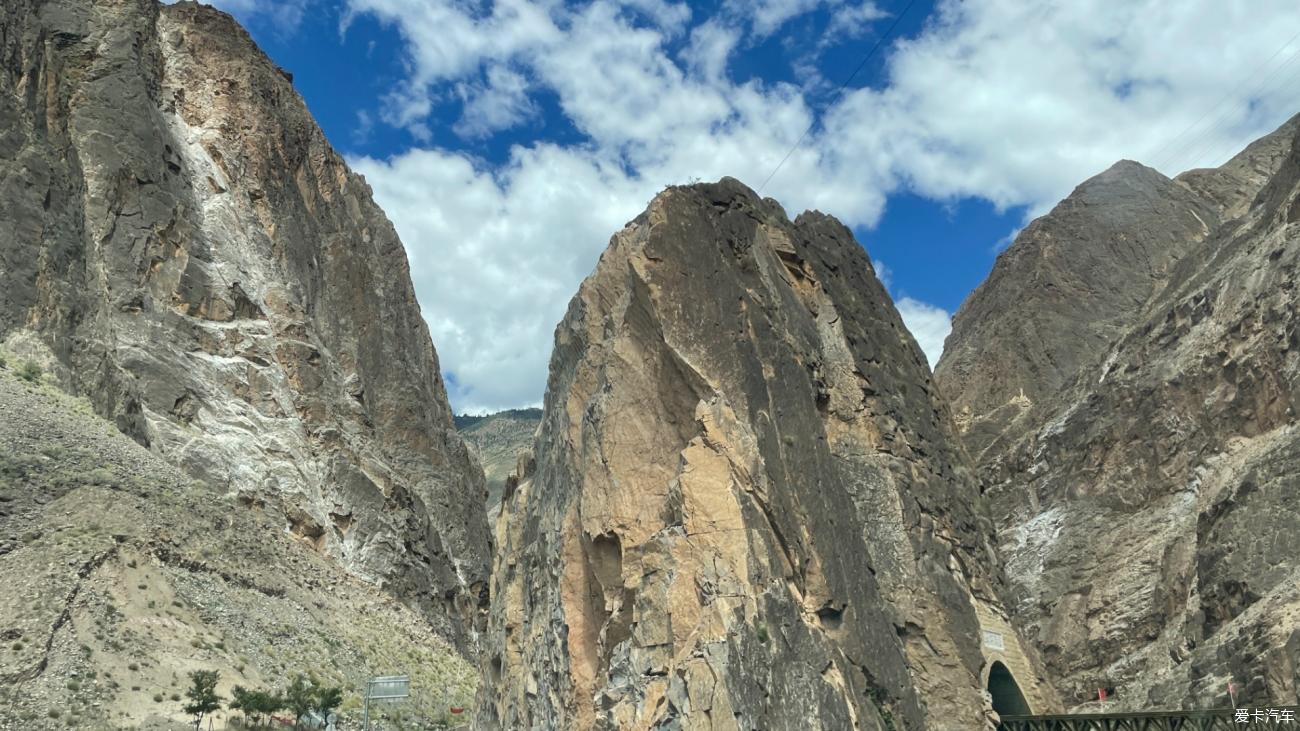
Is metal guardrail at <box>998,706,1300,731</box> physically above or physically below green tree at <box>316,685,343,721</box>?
below

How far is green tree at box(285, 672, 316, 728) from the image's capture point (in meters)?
37.3

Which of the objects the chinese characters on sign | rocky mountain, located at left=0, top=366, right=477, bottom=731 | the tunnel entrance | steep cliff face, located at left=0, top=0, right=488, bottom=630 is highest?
steep cliff face, located at left=0, top=0, right=488, bottom=630

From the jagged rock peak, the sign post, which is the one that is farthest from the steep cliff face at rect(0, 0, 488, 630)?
the jagged rock peak

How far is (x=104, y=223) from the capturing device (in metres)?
58.7

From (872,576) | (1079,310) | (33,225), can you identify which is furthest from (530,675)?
(1079,310)

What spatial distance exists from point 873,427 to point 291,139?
50.2 m

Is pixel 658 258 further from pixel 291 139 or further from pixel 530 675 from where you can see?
pixel 291 139

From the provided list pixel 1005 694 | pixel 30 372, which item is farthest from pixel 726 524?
pixel 30 372

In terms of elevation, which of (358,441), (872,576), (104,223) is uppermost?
(104,223)

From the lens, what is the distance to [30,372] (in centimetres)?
4603

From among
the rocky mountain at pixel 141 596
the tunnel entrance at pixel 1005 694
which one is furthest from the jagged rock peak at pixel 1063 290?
the rocky mountain at pixel 141 596

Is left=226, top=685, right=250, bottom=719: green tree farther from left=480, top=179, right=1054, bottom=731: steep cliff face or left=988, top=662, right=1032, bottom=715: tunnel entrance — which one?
left=988, top=662, right=1032, bottom=715: tunnel entrance

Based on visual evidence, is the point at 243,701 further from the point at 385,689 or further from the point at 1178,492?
the point at 1178,492

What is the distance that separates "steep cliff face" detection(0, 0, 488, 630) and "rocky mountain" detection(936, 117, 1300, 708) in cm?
3528
